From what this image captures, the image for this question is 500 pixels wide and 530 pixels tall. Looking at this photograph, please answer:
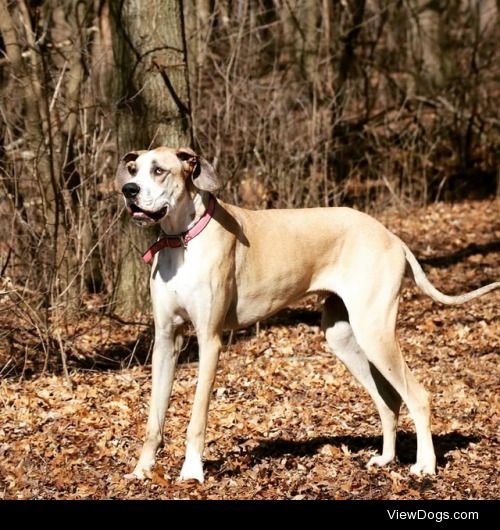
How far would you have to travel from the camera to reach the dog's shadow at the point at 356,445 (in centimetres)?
631

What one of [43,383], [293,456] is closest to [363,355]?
[293,456]

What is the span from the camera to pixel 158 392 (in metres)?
5.77

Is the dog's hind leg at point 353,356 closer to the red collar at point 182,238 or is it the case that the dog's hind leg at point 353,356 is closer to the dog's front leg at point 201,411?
the dog's front leg at point 201,411

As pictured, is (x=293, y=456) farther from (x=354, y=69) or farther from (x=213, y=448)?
(x=354, y=69)

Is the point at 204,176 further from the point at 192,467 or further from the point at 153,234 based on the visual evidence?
the point at 153,234

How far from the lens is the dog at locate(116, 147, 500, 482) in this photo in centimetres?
545

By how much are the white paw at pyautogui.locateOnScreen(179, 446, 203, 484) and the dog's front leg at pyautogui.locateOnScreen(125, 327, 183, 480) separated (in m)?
0.29

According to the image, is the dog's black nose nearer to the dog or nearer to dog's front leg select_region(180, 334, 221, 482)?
the dog

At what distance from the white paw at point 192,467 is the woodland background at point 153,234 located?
0.10 meters

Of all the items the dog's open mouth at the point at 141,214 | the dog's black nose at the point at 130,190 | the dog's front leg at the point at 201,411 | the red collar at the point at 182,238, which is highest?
the dog's black nose at the point at 130,190

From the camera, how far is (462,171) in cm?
1638

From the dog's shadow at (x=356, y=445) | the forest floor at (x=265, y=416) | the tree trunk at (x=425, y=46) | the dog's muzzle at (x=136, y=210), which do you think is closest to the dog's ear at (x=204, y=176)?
the dog's muzzle at (x=136, y=210)

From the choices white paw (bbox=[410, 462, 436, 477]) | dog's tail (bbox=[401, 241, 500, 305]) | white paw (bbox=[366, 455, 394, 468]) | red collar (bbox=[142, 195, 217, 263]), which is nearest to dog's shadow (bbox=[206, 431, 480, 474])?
white paw (bbox=[366, 455, 394, 468])

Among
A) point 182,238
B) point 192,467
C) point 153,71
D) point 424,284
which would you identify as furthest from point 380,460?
point 153,71
